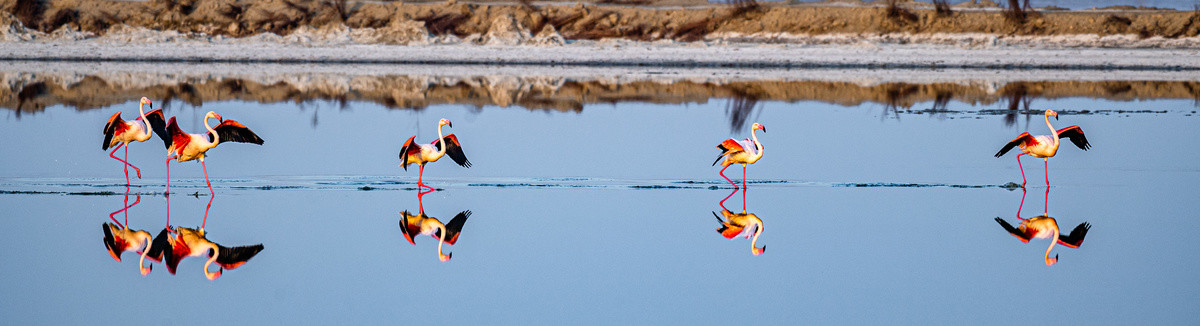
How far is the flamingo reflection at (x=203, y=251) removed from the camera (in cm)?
747

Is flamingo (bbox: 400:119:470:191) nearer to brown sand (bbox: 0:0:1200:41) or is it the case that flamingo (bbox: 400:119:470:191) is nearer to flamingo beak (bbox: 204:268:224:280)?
flamingo beak (bbox: 204:268:224:280)

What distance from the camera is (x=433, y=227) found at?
8906mm

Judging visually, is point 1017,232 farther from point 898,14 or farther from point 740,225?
point 898,14

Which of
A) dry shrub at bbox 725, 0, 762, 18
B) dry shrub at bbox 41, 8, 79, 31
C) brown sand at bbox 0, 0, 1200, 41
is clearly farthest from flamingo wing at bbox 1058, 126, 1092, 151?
dry shrub at bbox 41, 8, 79, 31

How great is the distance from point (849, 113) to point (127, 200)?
422 inches

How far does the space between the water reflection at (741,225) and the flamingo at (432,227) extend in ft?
5.51

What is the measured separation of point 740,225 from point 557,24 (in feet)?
89.4

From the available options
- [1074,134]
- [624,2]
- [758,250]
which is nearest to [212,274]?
[758,250]

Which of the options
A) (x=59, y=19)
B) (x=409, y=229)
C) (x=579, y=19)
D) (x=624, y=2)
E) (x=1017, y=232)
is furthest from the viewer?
(x=624, y=2)

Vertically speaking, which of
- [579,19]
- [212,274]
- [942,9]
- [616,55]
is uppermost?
[942,9]

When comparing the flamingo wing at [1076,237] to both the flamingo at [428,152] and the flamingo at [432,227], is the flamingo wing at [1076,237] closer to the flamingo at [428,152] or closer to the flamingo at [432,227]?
the flamingo at [432,227]

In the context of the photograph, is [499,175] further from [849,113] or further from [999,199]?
[849,113]

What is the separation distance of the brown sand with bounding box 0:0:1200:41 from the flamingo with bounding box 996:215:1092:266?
997 inches

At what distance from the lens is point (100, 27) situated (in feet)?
116
